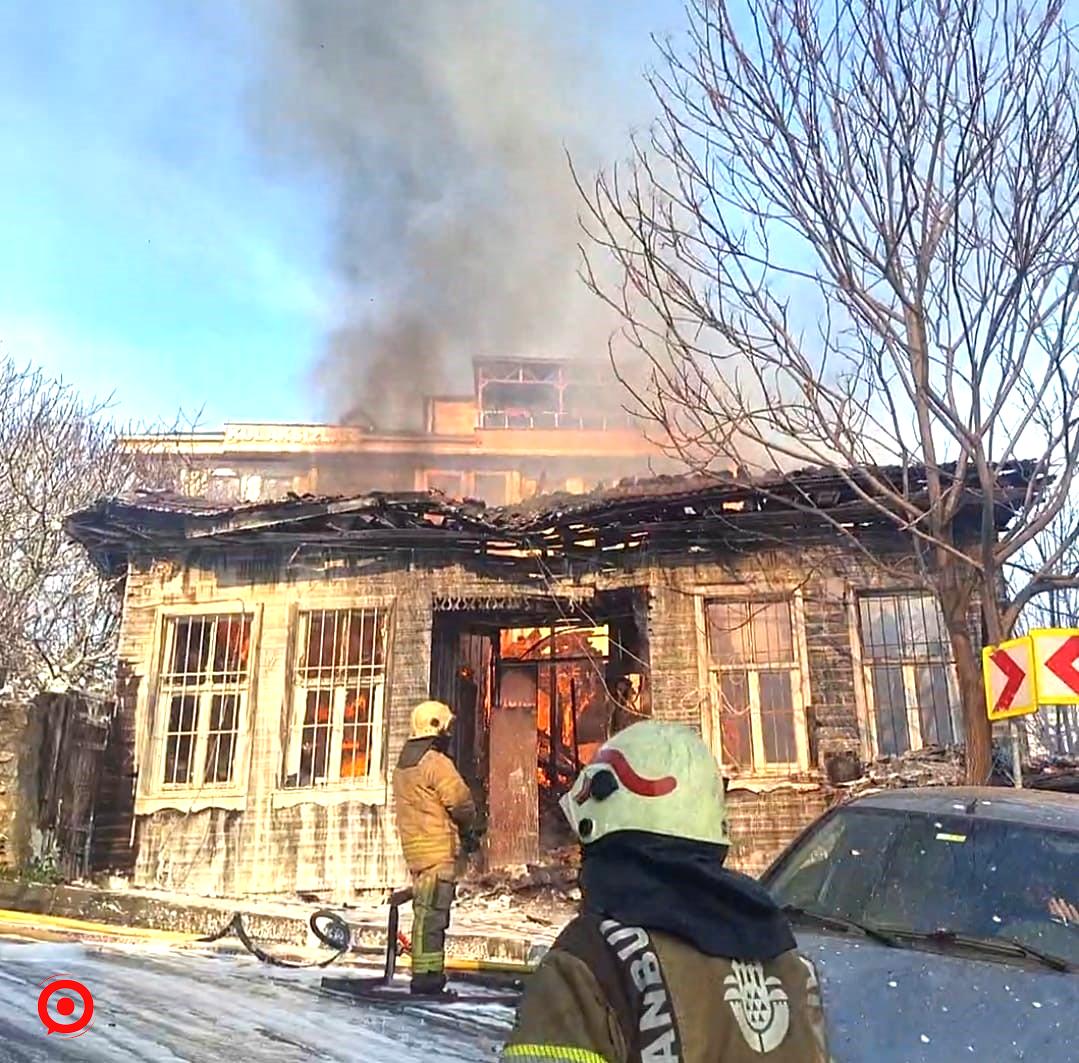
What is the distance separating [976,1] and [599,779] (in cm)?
820

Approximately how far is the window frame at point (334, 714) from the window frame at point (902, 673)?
17.4ft

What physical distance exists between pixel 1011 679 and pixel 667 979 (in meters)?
5.63

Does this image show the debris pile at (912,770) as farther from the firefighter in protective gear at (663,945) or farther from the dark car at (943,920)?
the firefighter in protective gear at (663,945)

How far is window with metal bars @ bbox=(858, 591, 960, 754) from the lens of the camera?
10477 mm

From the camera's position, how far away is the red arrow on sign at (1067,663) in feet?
18.9

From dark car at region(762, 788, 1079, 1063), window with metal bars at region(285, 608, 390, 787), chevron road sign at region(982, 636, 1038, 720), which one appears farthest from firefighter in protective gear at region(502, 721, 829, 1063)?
window with metal bars at region(285, 608, 390, 787)

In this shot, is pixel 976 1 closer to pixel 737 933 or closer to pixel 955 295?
pixel 955 295

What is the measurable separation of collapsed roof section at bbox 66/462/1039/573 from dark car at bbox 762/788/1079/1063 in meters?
6.51

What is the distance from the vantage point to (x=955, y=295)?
25.4 feet

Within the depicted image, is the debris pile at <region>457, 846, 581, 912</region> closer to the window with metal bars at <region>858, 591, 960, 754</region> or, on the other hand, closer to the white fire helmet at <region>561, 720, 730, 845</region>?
the window with metal bars at <region>858, 591, 960, 754</region>

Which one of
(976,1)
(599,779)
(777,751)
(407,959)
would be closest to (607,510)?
(777,751)

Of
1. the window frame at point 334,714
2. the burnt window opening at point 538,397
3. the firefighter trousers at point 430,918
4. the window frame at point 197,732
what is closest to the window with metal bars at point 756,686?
the window frame at point 334,714

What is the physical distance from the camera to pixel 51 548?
17094 millimetres

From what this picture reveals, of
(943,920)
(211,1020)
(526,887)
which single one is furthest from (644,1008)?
(526,887)
